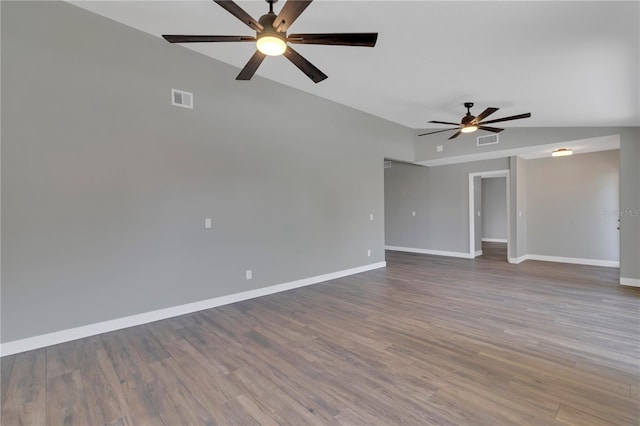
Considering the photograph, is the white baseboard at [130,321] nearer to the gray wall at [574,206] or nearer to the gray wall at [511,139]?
the gray wall at [511,139]

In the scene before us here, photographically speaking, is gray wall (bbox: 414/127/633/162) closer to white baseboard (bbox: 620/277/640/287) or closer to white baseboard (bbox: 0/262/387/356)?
white baseboard (bbox: 620/277/640/287)

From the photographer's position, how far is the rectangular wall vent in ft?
12.4

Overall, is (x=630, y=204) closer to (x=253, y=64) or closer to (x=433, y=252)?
(x=433, y=252)

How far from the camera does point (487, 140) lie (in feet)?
20.9

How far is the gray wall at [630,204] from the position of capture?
15.9 ft

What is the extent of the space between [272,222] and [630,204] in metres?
5.82

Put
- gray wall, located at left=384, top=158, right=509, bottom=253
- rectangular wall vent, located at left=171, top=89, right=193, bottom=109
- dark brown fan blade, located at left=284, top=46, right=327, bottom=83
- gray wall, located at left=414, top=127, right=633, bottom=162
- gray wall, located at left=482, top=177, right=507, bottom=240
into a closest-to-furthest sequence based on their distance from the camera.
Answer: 1. dark brown fan blade, located at left=284, top=46, right=327, bottom=83
2. rectangular wall vent, located at left=171, top=89, right=193, bottom=109
3. gray wall, located at left=414, top=127, right=633, bottom=162
4. gray wall, located at left=384, top=158, right=509, bottom=253
5. gray wall, located at left=482, top=177, right=507, bottom=240

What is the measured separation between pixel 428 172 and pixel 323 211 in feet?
14.1

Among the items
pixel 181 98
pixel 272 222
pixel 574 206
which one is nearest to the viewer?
pixel 181 98

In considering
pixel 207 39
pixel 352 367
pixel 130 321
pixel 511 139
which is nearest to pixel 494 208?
pixel 511 139

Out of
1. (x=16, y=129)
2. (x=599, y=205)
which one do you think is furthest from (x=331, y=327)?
(x=599, y=205)

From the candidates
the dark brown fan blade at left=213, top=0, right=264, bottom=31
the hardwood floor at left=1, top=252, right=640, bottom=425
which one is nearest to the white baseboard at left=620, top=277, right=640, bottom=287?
the hardwood floor at left=1, top=252, right=640, bottom=425

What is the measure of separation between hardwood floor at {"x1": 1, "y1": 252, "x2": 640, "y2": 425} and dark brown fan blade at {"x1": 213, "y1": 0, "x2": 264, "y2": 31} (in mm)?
2656

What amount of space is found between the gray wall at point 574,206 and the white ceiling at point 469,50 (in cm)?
226
